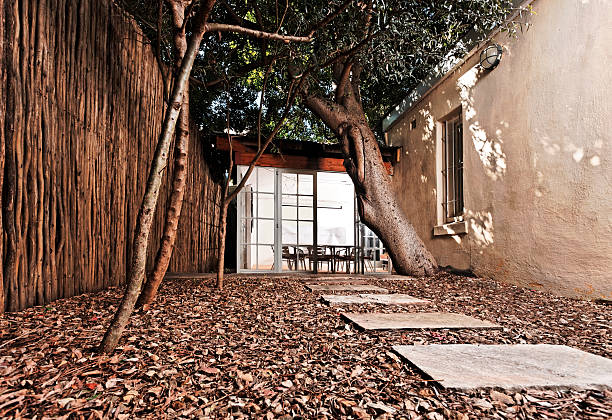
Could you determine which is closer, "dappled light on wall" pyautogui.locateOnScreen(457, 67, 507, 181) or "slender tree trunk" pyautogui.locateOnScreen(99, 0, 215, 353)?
"slender tree trunk" pyautogui.locateOnScreen(99, 0, 215, 353)

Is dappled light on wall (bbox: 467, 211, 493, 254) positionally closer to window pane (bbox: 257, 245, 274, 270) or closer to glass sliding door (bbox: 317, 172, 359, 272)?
glass sliding door (bbox: 317, 172, 359, 272)

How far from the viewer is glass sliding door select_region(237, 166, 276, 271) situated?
6.28m

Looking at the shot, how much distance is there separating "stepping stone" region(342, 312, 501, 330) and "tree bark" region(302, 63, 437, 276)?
2.49 m

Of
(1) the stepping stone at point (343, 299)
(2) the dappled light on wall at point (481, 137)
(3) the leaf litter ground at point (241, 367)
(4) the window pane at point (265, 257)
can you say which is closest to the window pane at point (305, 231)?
(4) the window pane at point (265, 257)

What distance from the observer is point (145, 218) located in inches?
68.6

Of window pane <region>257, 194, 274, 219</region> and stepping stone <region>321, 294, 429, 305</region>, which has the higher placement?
window pane <region>257, 194, 274, 219</region>

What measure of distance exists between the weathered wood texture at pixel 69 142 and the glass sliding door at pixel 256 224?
2.35 metres

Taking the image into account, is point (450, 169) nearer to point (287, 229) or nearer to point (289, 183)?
point (289, 183)

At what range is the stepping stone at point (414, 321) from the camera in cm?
229

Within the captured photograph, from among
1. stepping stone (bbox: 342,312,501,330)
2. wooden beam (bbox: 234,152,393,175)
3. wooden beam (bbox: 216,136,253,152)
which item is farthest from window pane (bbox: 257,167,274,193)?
stepping stone (bbox: 342,312,501,330)

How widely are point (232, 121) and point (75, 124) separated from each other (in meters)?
5.77

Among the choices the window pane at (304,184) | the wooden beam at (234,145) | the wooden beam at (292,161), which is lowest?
the window pane at (304,184)

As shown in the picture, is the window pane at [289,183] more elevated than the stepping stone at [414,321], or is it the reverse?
the window pane at [289,183]

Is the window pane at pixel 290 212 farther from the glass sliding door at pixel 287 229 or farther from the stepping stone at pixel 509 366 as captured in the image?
the stepping stone at pixel 509 366
